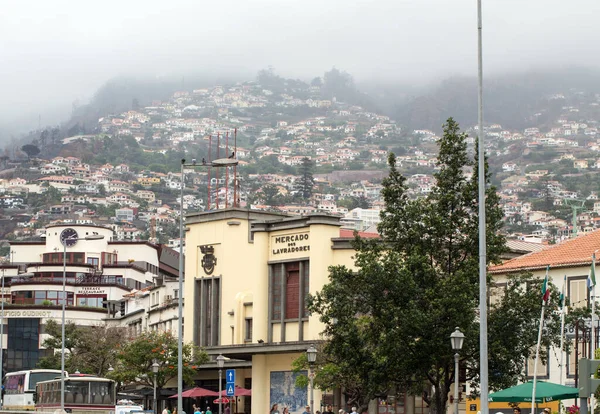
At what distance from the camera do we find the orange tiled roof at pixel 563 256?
51625 millimetres

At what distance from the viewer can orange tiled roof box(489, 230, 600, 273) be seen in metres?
51.6

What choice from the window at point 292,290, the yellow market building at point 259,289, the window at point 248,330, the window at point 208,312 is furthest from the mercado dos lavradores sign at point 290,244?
the window at point 208,312

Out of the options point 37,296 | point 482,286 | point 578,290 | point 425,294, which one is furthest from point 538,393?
point 37,296

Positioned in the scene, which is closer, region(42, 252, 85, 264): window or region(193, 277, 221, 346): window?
region(193, 277, 221, 346): window

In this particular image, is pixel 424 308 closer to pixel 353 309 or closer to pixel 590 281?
pixel 353 309

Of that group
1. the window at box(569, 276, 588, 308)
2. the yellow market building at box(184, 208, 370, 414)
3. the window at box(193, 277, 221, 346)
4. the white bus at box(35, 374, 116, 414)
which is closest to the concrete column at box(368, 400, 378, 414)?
the yellow market building at box(184, 208, 370, 414)

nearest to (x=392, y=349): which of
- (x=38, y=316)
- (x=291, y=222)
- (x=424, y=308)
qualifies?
(x=424, y=308)

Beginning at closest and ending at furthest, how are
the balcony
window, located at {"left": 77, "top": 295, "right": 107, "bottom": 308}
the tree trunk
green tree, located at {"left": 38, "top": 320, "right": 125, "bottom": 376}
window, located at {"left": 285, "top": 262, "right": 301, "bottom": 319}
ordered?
the tree trunk
window, located at {"left": 285, "top": 262, "right": 301, "bottom": 319}
green tree, located at {"left": 38, "top": 320, "right": 125, "bottom": 376}
the balcony
window, located at {"left": 77, "top": 295, "right": 107, "bottom": 308}

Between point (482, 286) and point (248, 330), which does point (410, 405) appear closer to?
point (248, 330)

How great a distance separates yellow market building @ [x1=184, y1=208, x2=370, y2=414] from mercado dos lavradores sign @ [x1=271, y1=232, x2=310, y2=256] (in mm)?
54

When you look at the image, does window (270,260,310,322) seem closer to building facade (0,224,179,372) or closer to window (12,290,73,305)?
building facade (0,224,179,372)

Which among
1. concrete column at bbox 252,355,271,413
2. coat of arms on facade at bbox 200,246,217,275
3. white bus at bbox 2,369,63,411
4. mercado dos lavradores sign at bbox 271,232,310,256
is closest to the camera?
white bus at bbox 2,369,63,411

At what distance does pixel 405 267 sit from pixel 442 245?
1780 mm

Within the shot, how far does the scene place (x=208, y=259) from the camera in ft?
242
